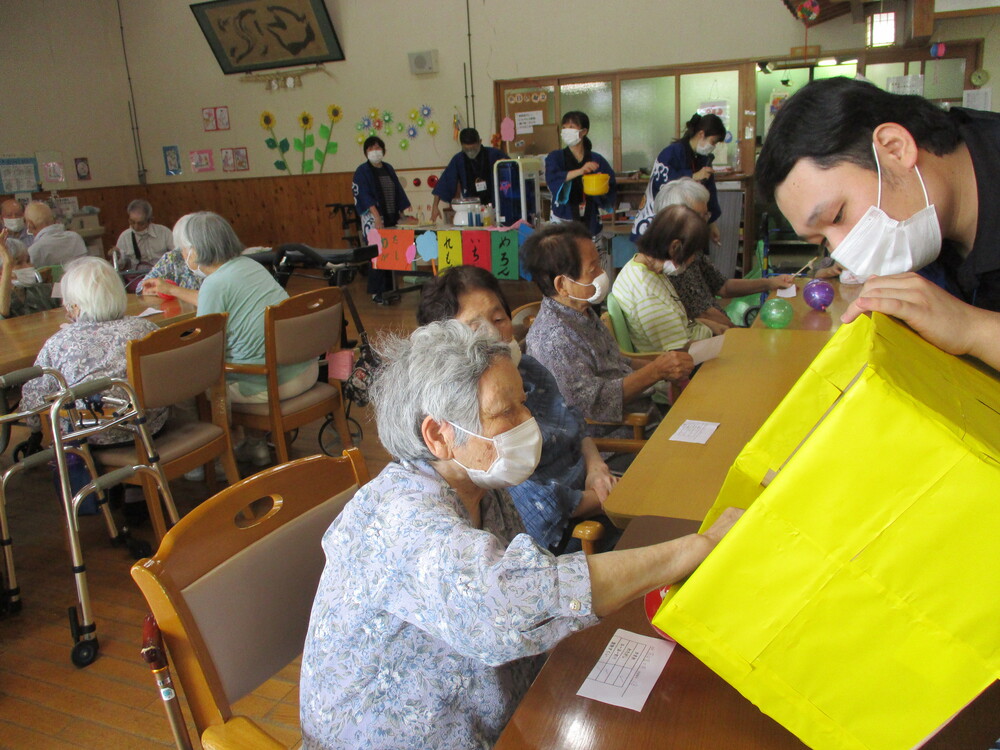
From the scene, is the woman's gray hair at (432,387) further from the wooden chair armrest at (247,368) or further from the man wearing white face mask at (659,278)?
the wooden chair armrest at (247,368)

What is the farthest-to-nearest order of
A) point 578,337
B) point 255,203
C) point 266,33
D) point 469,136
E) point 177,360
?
point 255,203 → point 266,33 → point 469,136 → point 177,360 → point 578,337

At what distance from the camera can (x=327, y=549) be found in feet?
3.50

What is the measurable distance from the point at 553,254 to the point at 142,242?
516 cm

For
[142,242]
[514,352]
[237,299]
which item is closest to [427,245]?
[142,242]

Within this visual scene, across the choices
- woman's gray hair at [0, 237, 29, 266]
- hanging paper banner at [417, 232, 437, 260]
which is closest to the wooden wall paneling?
hanging paper banner at [417, 232, 437, 260]

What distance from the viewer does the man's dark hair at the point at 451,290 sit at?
1.98 metres

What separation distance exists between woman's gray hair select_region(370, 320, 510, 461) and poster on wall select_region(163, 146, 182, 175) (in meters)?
10.5

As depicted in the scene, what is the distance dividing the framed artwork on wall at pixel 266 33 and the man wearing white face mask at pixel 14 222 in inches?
169

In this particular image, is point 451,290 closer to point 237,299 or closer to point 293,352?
point 293,352

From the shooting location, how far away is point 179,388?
8.98 ft

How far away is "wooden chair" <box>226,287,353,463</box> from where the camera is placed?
10.1ft

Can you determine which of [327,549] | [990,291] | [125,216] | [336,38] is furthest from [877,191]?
[125,216]

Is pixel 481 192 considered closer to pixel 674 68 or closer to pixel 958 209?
pixel 674 68

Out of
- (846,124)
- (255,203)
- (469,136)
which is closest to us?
(846,124)
